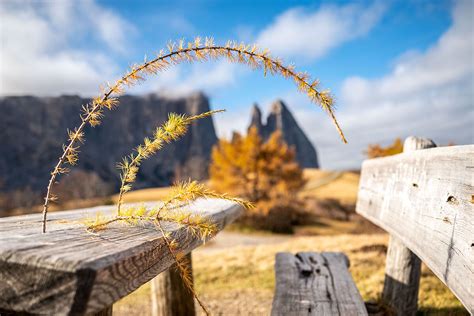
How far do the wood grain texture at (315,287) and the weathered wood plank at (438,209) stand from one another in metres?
0.52

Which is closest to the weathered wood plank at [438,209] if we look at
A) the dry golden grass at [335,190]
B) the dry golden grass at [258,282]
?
the dry golden grass at [258,282]

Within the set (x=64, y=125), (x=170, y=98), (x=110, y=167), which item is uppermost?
(x=170, y=98)

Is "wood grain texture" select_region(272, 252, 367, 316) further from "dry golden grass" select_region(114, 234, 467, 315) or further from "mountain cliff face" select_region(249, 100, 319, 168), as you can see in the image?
"mountain cliff face" select_region(249, 100, 319, 168)

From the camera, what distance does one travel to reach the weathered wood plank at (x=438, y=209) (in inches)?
53.3

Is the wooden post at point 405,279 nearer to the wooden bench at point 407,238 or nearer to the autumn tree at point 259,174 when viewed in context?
the wooden bench at point 407,238

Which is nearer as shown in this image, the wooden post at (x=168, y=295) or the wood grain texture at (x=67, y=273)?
the wood grain texture at (x=67, y=273)

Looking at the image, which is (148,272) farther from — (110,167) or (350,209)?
Answer: (110,167)

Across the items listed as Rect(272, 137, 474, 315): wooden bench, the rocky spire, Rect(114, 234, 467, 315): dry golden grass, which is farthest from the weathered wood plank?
the rocky spire

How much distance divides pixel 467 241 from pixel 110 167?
81.5m

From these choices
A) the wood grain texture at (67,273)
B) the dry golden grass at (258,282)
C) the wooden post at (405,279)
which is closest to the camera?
the wood grain texture at (67,273)

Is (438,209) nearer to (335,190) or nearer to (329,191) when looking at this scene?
(329,191)

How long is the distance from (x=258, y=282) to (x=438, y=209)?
4306 mm

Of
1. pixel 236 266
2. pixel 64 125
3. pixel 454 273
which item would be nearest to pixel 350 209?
pixel 236 266

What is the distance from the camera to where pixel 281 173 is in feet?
73.8
